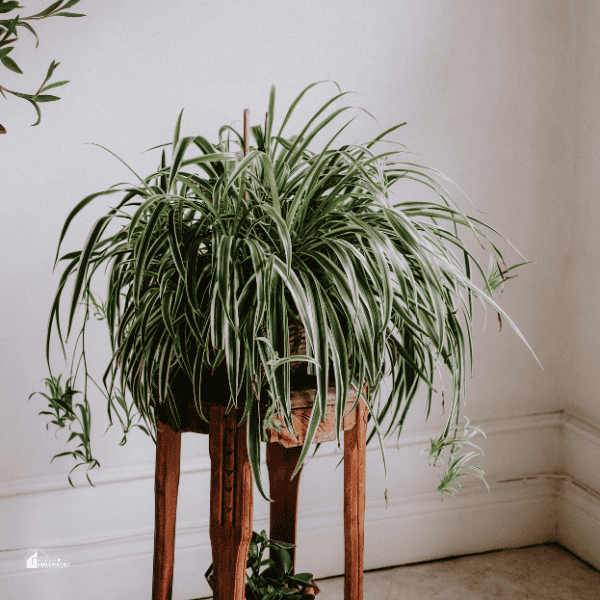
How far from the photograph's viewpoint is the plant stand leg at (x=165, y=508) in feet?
3.66

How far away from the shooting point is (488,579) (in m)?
1.70

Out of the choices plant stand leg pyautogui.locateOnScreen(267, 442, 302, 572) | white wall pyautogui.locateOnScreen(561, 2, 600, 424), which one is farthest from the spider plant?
white wall pyautogui.locateOnScreen(561, 2, 600, 424)

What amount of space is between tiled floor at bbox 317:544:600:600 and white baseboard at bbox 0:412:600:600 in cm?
3

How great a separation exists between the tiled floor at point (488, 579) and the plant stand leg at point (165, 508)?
0.60m

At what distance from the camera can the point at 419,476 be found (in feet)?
5.76

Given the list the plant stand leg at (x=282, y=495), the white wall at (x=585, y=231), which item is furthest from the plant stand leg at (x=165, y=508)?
the white wall at (x=585, y=231)

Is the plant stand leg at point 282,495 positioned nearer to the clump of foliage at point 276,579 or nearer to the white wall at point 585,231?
the clump of foliage at point 276,579

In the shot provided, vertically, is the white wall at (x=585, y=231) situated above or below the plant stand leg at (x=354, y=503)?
above

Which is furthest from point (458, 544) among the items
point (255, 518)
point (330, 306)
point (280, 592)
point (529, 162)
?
point (330, 306)

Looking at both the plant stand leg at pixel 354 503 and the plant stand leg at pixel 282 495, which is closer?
the plant stand leg at pixel 354 503

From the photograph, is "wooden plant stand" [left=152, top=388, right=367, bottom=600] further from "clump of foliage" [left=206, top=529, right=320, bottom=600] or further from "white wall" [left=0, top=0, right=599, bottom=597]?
"white wall" [left=0, top=0, right=599, bottom=597]

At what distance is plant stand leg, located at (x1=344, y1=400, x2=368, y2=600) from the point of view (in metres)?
1.08

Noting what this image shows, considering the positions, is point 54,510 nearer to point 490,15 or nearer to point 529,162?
point 529,162

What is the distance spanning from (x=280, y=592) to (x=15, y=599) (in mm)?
734
